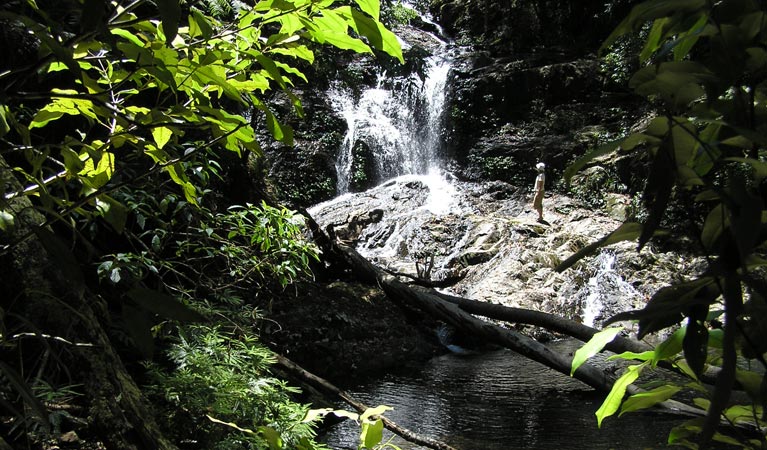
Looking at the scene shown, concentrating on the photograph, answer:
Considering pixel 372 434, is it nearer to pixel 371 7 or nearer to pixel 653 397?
pixel 653 397

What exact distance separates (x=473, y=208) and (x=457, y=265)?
11.3ft

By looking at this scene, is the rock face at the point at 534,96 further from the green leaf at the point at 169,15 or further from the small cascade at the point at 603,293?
the green leaf at the point at 169,15

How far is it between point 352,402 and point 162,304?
240 centimetres

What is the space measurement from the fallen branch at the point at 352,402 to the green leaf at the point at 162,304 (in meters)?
2.12

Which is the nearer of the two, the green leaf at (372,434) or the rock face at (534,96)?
the green leaf at (372,434)

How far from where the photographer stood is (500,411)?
4586mm

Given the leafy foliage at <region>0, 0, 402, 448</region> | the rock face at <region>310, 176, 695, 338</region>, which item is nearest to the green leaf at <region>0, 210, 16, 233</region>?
the leafy foliage at <region>0, 0, 402, 448</region>

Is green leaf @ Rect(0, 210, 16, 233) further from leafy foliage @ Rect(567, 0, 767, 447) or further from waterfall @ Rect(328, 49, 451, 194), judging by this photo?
waterfall @ Rect(328, 49, 451, 194)

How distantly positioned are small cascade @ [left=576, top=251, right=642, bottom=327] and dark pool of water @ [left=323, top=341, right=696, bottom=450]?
9.53ft

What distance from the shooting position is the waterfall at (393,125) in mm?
15258

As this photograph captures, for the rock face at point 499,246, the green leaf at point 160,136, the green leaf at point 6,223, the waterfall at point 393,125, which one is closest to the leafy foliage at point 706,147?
the green leaf at point 6,223

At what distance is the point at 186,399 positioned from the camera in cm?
218

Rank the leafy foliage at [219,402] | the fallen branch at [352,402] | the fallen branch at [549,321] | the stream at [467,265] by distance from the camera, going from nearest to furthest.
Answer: the leafy foliage at [219,402] < the fallen branch at [352,402] < the fallen branch at [549,321] < the stream at [467,265]

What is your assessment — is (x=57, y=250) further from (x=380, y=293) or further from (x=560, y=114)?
(x=560, y=114)
